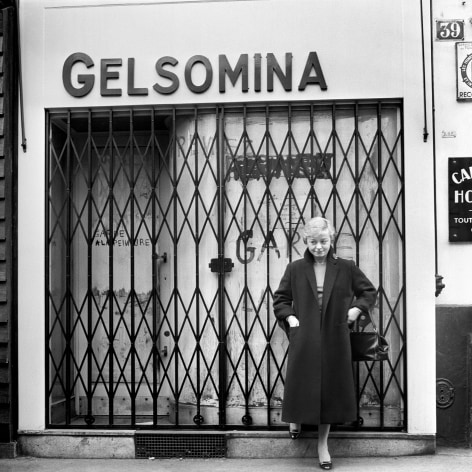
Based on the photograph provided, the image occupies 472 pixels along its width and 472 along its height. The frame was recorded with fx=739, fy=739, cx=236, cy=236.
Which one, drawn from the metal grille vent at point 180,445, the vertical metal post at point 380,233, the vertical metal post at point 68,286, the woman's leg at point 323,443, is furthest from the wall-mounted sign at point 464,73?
the metal grille vent at point 180,445

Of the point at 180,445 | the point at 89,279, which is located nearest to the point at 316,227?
the point at 89,279

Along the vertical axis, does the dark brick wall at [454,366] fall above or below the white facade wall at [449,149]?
below

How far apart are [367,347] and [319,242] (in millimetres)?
910

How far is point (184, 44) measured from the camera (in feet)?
20.8

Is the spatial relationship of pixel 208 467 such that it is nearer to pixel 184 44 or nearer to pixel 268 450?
pixel 268 450

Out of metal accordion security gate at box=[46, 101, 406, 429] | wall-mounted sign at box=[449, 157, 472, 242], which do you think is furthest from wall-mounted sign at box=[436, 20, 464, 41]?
wall-mounted sign at box=[449, 157, 472, 242]

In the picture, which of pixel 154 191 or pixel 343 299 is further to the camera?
pixel 154 191

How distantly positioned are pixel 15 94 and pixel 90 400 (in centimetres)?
274

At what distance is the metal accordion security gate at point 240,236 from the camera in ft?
20.8

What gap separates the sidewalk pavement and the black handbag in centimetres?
88

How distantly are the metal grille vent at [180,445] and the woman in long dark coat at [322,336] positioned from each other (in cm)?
79

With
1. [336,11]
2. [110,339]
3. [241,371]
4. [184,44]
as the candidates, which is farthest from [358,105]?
[110,339]

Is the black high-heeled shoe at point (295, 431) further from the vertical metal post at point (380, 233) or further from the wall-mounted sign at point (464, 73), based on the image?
the wall-mounted sign at point (464, 73)

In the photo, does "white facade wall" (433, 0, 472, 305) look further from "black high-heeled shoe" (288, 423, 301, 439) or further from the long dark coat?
"black high-heeled shoe" (288, 423, 301, 439)
